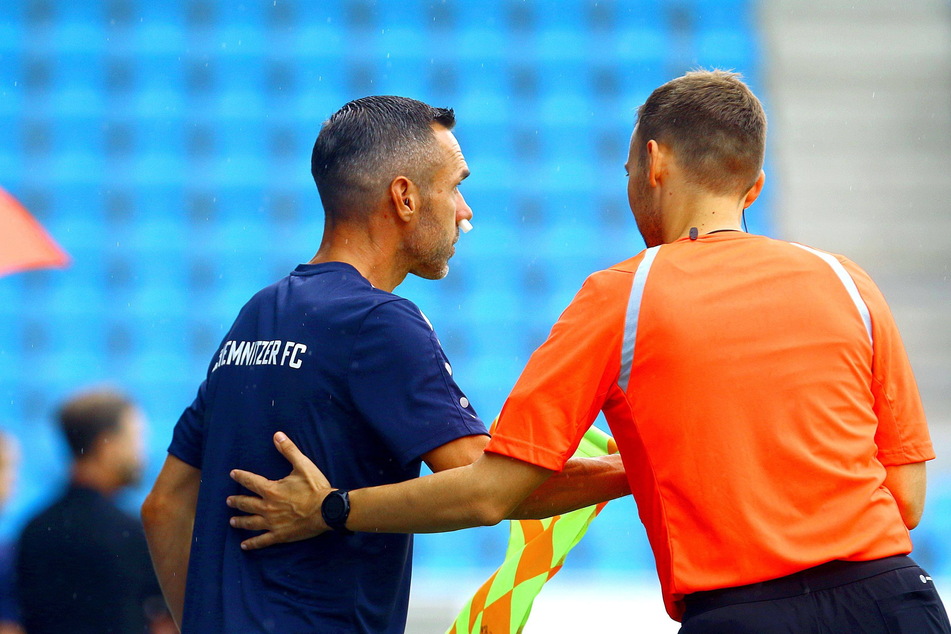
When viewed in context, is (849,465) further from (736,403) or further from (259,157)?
(259,157)

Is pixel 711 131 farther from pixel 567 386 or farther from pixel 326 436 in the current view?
pixel 326 436

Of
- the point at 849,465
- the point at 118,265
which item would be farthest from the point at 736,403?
the point at 118,265

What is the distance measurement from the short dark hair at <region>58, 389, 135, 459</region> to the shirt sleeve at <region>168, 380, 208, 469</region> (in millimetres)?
1729

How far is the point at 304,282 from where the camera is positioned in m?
2.35

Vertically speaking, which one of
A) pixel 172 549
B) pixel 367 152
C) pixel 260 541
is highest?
pixel 367 152

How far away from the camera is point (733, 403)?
189cm

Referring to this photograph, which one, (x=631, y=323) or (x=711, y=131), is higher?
(x=711, y=131)

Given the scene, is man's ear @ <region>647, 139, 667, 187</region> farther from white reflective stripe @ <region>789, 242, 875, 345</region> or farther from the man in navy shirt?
the man in navy shirt

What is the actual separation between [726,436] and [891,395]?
38cm

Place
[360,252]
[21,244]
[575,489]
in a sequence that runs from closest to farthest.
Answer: [575,489] → [360,252] → [21,244]

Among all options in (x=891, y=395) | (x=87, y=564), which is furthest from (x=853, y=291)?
(x=87, y=564)

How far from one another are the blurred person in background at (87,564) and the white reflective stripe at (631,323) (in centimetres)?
255

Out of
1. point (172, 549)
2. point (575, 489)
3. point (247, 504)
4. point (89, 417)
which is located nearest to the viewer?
point (247, 504)

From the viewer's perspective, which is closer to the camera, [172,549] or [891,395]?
[891,395]
